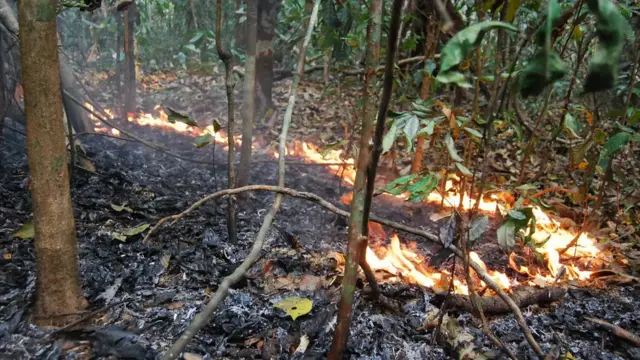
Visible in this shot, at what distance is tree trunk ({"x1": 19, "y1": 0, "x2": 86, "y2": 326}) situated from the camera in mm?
1758

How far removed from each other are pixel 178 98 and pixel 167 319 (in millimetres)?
6286

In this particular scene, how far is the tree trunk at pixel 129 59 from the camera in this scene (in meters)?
5.91

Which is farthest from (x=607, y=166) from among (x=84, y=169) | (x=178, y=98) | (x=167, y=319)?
(x=178, y=98)

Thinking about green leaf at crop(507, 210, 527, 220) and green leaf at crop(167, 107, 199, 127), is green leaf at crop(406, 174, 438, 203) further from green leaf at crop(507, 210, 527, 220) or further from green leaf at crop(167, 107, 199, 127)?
green leaf at crop(167, 107, 199, 127)

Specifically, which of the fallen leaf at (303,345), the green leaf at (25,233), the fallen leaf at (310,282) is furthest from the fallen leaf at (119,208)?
the fallen leaf at (303,345)

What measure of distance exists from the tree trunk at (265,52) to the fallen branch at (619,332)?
4840 millimetres

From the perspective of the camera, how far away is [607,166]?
3.02 metres

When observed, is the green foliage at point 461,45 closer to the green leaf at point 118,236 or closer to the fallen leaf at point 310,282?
the fallen leaf at point 310,282

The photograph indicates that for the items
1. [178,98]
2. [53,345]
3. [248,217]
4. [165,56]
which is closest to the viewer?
[53,345]

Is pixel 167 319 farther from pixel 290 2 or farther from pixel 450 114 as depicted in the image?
pixel 290 2

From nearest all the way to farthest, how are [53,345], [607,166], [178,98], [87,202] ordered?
[53,345]
[607,166]
[87,202]
[178,98]

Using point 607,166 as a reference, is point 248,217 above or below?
below

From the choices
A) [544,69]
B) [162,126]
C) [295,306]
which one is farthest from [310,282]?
[162,126]

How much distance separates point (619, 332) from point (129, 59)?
6.07 m
